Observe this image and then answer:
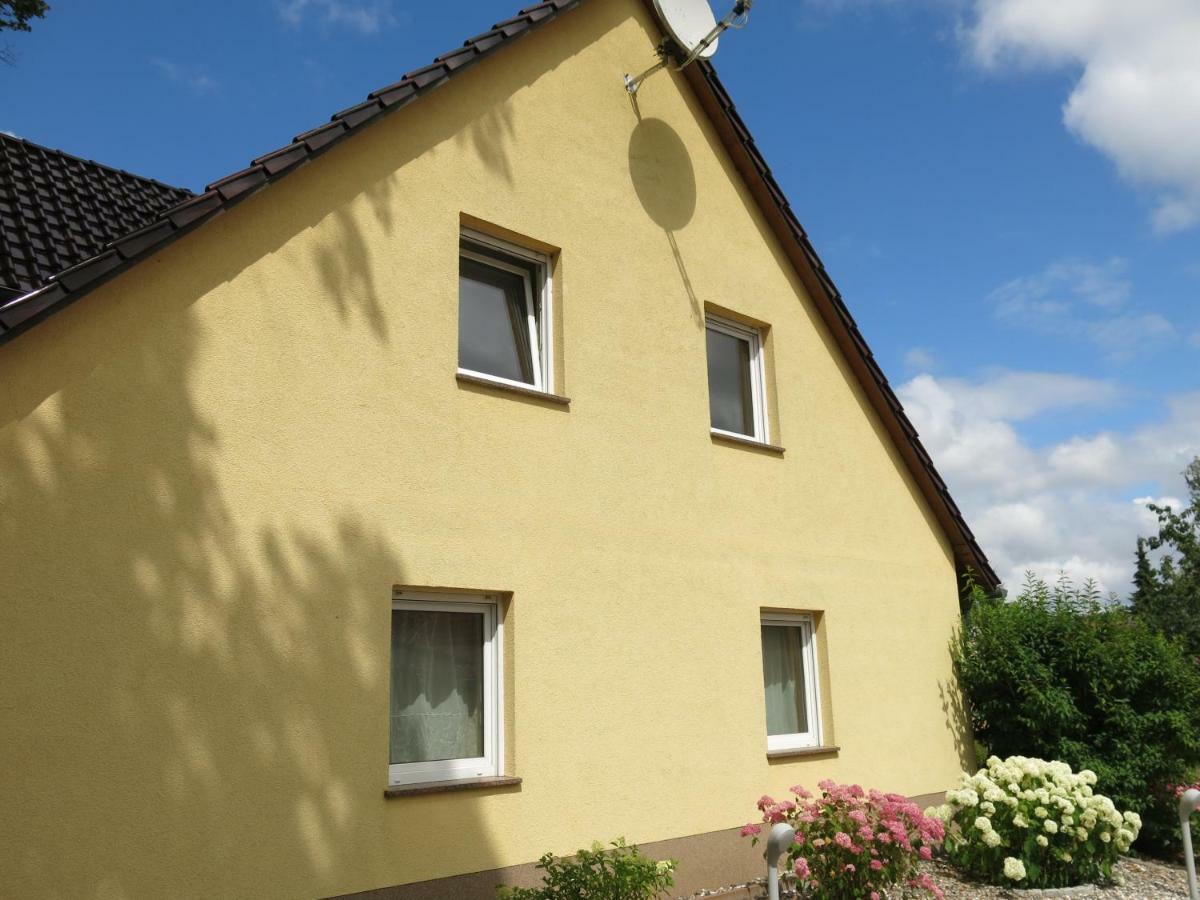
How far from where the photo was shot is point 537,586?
263 inches

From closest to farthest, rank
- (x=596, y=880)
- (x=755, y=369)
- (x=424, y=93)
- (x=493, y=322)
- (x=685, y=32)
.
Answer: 1. (x=596, y=880)
2. (x=424, y=93)
3. (x=493, y=322)
4. (x=685, y=32)
5. (x=755, y=369)

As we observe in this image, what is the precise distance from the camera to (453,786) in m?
5.90

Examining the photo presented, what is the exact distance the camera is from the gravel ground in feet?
24.2

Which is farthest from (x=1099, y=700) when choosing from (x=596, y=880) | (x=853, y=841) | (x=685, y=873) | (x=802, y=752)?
(x=596, y=880)

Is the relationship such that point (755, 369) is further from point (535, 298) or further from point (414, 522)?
point (414, 522)

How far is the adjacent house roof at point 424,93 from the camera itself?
15.5 feet

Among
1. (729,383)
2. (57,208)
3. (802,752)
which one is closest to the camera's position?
(57,208)

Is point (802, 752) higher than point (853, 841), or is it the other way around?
point (802, 752)

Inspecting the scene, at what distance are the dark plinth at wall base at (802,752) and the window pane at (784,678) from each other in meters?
0.26

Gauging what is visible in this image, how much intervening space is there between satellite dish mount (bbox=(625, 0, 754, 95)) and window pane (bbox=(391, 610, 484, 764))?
5.17 metres

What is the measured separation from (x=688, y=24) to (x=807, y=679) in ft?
20.5

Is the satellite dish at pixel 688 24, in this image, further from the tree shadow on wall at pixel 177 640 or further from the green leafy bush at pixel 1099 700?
the green leafy bush at pixel 1099 700

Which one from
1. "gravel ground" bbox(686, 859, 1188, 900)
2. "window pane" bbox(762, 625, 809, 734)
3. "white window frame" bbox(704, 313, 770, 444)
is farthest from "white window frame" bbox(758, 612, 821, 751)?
"white window frame" bbox(704, 313, 770, 444)

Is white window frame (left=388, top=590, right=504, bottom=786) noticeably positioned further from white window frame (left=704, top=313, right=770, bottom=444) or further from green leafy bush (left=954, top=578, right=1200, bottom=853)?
green leafy bush (left=954, top=578, right=1200, bottom=853)
